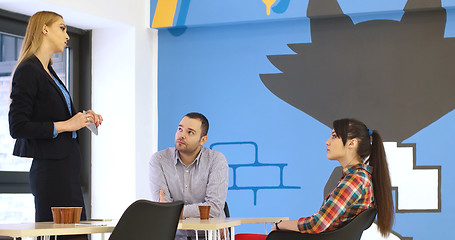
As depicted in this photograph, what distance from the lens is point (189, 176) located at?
3365 mm

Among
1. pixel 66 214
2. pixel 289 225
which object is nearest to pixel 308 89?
pixel 289 225

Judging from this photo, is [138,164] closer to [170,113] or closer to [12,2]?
[170,113]

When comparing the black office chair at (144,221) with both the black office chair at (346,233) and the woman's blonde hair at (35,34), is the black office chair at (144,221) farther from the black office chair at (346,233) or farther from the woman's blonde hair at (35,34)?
the woman's blonde hair at (35,34)

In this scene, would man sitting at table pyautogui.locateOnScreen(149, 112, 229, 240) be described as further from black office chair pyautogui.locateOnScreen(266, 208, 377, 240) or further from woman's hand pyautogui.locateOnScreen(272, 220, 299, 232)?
black office chair pyautogui.locateOnScreen(266, 208, 377, 240)

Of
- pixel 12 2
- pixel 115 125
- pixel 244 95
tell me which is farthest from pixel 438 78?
pixel 12 2

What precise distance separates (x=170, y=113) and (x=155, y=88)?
0.82ft

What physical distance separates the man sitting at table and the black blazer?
74cm

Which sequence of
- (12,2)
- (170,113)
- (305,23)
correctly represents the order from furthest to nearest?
(170,113) < (305,23) < (12,2)

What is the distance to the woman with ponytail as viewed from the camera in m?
2.69

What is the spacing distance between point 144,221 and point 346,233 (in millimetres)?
923

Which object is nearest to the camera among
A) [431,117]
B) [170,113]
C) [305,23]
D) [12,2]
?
[12,2]

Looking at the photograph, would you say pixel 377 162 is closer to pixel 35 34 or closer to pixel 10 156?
pixel 35 34

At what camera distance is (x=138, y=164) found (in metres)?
5.03

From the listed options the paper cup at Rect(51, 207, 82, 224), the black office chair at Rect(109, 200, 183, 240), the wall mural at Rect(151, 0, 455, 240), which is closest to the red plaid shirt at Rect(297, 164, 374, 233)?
the black office chair at Rect(109, 200, 183, 240)
